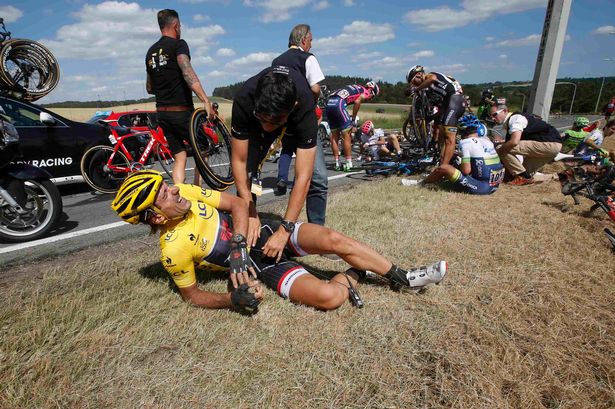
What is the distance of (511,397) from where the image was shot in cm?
164

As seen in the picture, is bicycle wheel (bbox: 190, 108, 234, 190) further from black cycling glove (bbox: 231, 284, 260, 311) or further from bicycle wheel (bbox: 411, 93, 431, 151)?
bicycle wheel (bbox: 411, 93, 431, 151)

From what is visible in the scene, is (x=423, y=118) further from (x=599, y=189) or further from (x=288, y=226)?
(x=288, y=226)

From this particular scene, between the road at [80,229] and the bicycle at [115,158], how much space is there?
282mm

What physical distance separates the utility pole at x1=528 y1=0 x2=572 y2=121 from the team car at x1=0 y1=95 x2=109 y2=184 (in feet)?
30.2

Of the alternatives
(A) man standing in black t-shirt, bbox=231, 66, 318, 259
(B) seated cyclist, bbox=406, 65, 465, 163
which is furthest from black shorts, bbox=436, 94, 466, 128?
(A) man standing in black t-shirt, bbox=231, 66, 318, 259

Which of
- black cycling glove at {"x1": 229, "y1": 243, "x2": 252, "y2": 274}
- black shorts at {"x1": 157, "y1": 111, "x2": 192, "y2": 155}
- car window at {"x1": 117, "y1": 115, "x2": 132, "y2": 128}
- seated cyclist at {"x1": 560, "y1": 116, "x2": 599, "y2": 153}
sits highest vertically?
black shorts at {"x1": 157, "y1": 111, "x2": 192, "y2": 155}

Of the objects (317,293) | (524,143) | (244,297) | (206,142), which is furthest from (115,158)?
(524,143)

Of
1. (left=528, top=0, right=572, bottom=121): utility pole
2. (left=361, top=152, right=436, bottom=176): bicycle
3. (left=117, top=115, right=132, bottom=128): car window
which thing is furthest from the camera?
(left=117, top=115, right=132, bottom=128): car window

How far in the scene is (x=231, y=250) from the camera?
224cm

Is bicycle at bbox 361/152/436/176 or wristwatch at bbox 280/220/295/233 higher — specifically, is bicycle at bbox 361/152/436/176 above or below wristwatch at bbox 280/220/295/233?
below

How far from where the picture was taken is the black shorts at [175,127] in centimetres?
420

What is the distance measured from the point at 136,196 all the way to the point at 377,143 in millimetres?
6695

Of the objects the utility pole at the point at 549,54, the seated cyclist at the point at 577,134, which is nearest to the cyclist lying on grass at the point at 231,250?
the utility pole at the point at 549,54

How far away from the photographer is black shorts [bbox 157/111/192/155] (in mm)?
4195
